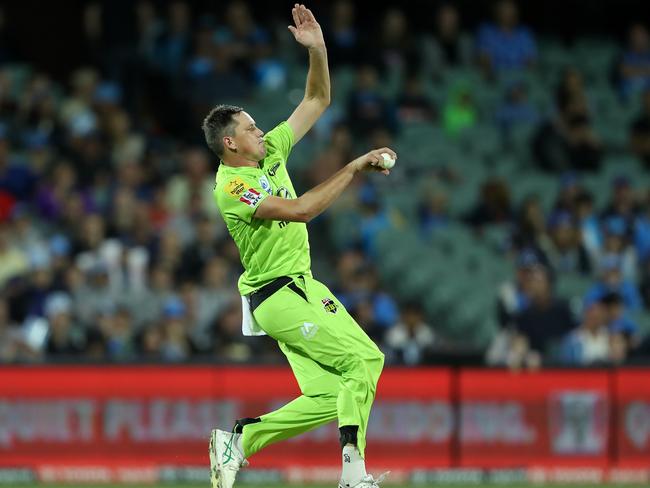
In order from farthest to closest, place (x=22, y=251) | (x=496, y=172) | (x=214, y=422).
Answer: (x=496, y=172), (x=22, y=251), (x=214, y=422)

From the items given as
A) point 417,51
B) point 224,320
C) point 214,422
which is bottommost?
point 214,422

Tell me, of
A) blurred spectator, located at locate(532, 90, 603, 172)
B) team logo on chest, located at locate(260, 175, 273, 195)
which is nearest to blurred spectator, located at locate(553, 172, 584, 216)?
blurred spectator, located at locate(532, 90, 603, 172)

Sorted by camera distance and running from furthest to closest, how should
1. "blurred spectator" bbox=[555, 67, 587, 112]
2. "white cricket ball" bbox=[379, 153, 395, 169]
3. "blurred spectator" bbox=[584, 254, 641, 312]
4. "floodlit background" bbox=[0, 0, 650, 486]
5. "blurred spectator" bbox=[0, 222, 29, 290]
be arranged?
"blurred spectator" bbox=[555, 67, 587, 112] < "blurred spectator" bbox=[584, 254, 641, 312] < "blurred spectator" bbox=[0, 222, 29, 290] < "floodlit background" bbox=[0, 0, 650, 486] < "white cricket ball" bbox=[379, 153, 395, 169]

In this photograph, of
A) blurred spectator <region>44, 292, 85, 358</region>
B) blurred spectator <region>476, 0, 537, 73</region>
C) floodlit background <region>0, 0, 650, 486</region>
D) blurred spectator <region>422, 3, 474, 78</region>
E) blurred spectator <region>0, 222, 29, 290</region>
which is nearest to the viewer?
floodlit background <region>0, 0, 650, 486</region>

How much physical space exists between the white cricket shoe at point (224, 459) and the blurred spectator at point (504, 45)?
11.3 metres

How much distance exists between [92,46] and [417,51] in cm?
455

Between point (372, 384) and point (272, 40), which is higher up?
point (272, 40)

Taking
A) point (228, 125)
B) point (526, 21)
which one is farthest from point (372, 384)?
point (526, 21)

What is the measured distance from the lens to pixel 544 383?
45.6ft

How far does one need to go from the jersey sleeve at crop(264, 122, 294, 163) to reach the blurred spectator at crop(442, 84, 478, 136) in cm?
A: 941

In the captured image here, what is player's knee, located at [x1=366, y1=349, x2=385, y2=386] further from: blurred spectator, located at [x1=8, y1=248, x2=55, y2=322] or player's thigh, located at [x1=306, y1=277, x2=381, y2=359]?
blurred spectator, located at [x1=8, y1=248, x2=55, y2=322]

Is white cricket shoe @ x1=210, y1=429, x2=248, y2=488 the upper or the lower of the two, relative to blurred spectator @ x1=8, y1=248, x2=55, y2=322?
lower

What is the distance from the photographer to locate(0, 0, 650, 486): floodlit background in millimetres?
13766

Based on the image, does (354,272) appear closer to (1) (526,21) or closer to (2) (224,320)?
(2) (224,320)
